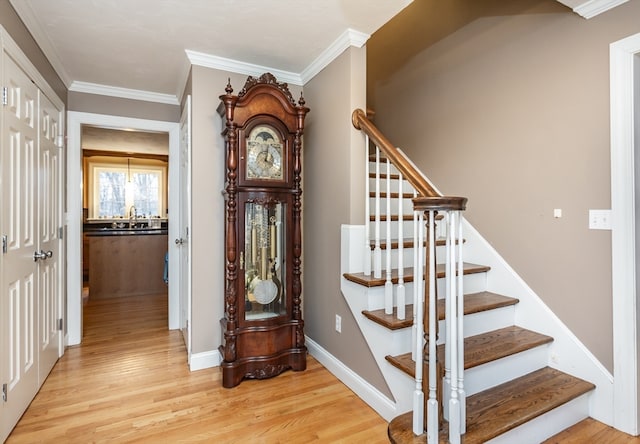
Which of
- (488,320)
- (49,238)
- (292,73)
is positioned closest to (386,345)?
(488,320)

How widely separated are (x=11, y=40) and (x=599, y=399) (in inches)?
148

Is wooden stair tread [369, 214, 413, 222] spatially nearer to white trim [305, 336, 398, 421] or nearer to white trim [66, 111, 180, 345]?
white trim [305, 336, 398, 421]

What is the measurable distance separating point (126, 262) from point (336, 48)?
447cm

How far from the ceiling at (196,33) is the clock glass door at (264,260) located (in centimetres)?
116

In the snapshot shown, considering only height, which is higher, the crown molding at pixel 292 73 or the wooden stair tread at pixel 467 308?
the crown molding at pixel 292 73

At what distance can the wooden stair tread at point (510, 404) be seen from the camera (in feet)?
5.05

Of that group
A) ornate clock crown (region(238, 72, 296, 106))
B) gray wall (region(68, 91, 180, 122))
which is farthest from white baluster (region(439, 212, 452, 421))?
gray wall (region(68, 91, 180, 122))

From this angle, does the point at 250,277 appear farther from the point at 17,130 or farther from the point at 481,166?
the point at 481,166

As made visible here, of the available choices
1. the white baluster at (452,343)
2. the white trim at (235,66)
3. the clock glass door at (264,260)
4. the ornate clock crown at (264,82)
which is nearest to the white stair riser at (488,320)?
the white baluster at (452,343)

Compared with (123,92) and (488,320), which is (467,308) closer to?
(488,320)

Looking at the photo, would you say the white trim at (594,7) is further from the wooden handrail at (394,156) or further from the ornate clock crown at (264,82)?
the ornate clock crown at (264,82)

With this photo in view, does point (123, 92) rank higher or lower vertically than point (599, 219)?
higher

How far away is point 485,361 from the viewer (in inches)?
71.8

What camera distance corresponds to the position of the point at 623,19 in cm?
178
